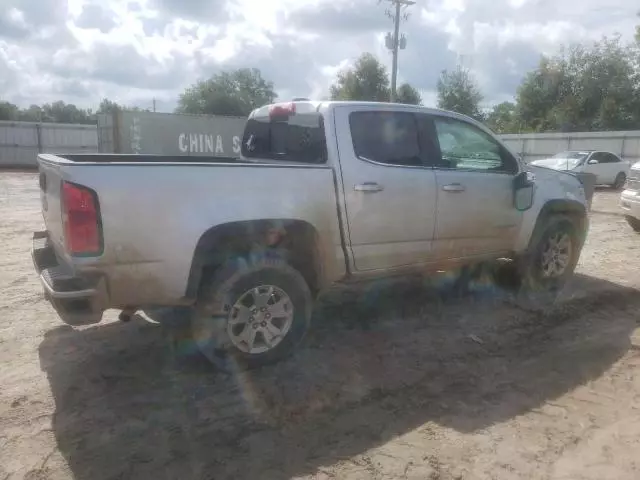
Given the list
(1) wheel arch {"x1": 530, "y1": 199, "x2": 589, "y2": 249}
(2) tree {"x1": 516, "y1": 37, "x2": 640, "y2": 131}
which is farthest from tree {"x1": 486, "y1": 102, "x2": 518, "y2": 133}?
(1) wheel arch {"x1": 530, "y1": 199, "x2": 589, "y2": 249}

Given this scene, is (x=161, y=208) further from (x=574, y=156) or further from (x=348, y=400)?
(x=574, y=156)

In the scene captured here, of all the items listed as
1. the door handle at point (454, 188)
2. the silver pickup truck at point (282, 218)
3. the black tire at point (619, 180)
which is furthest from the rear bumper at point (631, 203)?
the black tire at point (619, 180)

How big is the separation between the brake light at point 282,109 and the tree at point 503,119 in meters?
41.7

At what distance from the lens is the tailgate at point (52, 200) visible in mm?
3544

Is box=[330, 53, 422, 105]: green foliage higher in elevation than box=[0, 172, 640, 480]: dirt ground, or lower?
higher

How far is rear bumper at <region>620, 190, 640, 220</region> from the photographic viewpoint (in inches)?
366

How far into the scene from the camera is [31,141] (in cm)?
2886

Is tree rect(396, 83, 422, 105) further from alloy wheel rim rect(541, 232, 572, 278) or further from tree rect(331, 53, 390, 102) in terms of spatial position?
alloy wheel rim rect(541, 232, 572, 278)

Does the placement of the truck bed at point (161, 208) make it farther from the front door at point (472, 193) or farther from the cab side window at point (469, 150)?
the cab side window at point (469, 150)

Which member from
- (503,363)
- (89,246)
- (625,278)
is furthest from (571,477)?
(625,278)

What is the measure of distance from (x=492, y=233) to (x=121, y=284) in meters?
3.37

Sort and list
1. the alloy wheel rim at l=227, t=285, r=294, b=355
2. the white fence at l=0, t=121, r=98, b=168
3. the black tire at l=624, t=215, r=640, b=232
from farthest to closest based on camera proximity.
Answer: the white fence at l=0, t=121, r=98, b=168, the black tire at l=624, t=215, r=640, b=232, the alloy wheel rim at l=227, t=285, r=294, b=355

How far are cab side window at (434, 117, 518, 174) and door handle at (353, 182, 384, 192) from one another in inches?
29.9

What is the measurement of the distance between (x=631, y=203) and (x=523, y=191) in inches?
205
